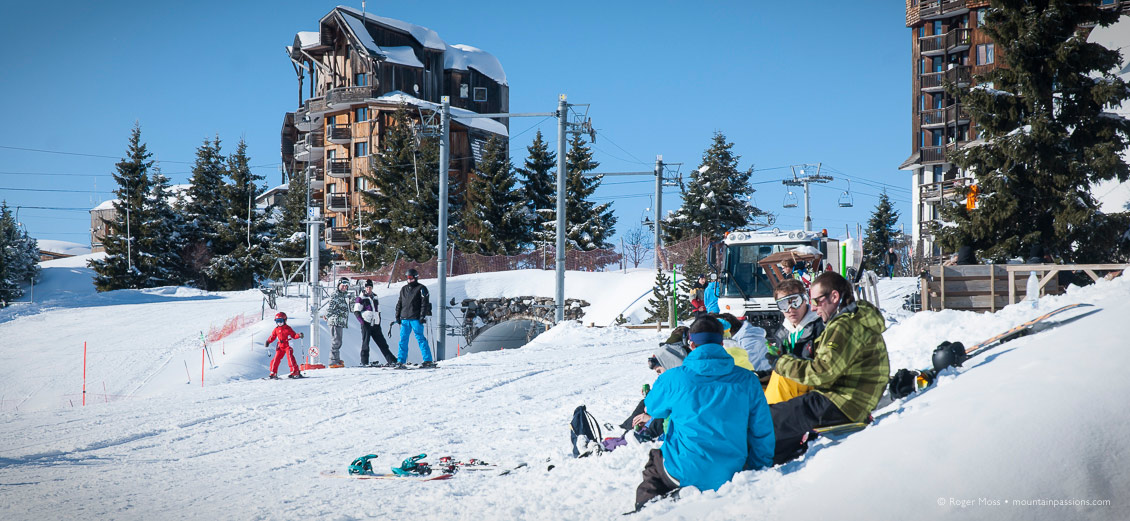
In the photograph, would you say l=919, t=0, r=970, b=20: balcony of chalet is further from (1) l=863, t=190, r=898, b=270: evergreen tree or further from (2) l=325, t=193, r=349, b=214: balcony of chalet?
(2) l=325, t=193, r=349, b=214: balcony of chalet

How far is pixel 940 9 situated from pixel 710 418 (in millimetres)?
53809

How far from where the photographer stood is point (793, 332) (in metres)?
6.37

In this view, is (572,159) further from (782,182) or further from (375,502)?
(375,502)

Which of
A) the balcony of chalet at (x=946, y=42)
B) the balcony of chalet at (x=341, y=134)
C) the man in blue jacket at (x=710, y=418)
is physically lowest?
the man in blue jacket at (x=710, y=418)

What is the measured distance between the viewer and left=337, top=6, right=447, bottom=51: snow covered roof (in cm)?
5397

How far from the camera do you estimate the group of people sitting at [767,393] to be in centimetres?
474

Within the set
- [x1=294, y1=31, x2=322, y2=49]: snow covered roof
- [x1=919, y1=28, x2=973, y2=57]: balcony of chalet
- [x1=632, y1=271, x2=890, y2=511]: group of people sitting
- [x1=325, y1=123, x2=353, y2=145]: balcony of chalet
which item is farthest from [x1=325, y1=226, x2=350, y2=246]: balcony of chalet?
[x1=632, y1=271, x2=890, y2=511]: group of people sitting

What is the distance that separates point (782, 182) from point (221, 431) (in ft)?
131

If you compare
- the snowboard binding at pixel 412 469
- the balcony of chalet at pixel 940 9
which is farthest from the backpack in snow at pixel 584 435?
the balcony of chalet at pixel 940 9

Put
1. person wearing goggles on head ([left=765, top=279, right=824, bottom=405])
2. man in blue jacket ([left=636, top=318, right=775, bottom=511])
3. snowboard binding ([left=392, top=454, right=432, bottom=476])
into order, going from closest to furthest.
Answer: man in blue jacket ([left=636, top=318, right=775, bottom=511]) < person wearing goggles on head ([left=765, top=279, right=824, bottom=405]) < snowboard binding ([left=392, top=454, right=432, bottom=476])

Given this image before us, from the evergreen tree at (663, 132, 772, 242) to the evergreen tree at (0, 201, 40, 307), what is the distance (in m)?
45.7

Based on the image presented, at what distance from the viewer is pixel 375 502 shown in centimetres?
611

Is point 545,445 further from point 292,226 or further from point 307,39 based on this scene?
point 307,39

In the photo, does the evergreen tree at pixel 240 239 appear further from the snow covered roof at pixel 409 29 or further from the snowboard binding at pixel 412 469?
the snowboard binding at pixel 412 469
